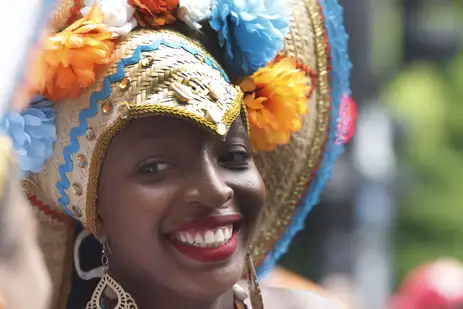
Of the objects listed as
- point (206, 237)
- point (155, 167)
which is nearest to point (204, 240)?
point (206, 237)

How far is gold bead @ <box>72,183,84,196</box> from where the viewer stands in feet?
6.20

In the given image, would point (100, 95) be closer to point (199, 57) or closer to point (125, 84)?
point (125, 84)

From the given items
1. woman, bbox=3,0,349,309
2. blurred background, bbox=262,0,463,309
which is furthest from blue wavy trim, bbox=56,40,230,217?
blurred background, bbox=262,0,463,309

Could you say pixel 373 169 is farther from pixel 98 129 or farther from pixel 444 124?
pixel 98 129

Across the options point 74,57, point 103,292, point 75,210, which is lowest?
point 103,292

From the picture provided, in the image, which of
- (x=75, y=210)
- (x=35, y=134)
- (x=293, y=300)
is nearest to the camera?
(x=35, y=134)

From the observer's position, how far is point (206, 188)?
69.2 inches

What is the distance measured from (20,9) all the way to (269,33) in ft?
3.57

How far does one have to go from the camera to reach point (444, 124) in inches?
445

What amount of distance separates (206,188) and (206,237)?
0.10 meters

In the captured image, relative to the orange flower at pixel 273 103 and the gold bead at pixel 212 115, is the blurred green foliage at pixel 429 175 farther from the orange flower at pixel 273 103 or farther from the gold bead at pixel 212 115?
the gold bead at pixel 212 115

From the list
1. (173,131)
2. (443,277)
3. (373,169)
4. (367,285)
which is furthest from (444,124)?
(173,131)

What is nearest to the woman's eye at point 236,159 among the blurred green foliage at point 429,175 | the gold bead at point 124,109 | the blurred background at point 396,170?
the gold bead at point 124,109

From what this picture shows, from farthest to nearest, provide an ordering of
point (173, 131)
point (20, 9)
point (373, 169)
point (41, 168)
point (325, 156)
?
point (373, 169), point (325, 156), point (41, 168), point (173, 131), point (20, 9)
